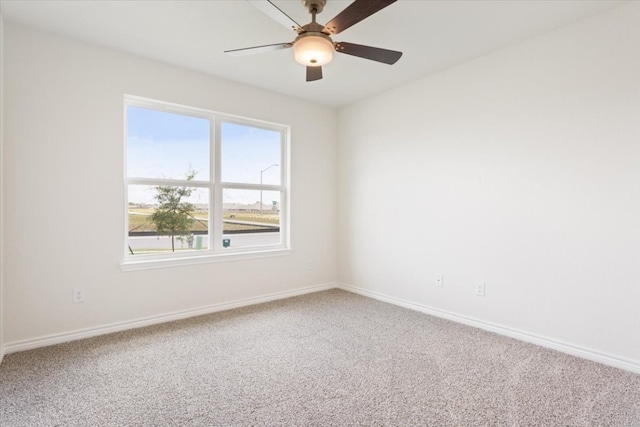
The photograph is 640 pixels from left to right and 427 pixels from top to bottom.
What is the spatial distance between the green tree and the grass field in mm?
53

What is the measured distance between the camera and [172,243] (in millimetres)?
3283

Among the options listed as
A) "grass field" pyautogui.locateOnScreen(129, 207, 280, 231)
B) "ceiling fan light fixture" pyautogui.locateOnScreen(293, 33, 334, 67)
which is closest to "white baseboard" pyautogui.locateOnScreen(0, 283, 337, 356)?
"grass field" pyautogui.locateOnScreen(129, 207, 280, 231)

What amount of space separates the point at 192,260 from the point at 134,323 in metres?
0.73

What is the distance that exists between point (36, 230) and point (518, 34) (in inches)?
160

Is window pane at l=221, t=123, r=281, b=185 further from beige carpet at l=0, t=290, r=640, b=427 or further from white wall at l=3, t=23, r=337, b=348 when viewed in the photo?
beige carpet at l=0, t=290, r=640, b=427

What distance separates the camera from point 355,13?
1814 millimetres

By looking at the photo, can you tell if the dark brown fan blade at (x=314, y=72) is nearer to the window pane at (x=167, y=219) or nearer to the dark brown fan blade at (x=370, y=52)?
the dark brown fan blade at (x=370, y=52)

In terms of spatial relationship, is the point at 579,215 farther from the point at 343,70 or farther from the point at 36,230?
the point at 36,230

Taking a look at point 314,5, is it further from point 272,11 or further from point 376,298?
point 376,298

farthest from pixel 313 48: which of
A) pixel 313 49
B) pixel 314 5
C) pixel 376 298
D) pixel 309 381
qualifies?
pixel 376 298

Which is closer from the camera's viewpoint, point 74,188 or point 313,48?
point 313,48

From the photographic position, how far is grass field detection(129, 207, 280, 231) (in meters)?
3.06

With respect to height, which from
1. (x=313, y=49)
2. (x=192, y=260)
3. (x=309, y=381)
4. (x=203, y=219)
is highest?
(x=313, y=49)

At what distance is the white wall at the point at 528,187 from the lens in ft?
7.31
